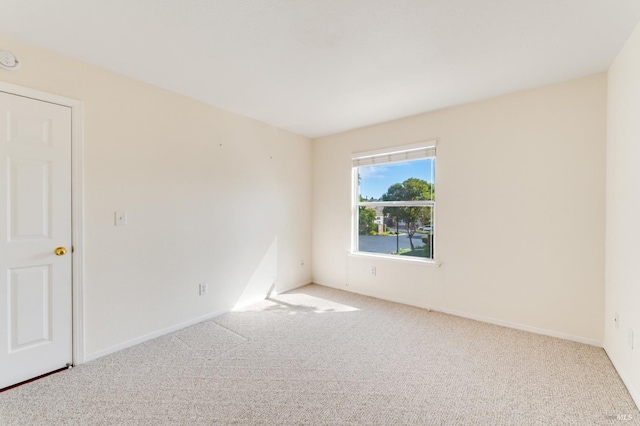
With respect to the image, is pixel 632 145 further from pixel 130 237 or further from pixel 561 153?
pixel 130 237

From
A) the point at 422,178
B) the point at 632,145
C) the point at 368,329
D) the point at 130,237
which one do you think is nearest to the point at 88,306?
the point at 130,237

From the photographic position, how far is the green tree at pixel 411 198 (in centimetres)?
368

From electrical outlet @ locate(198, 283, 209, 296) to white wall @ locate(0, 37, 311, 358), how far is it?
0.05 meters

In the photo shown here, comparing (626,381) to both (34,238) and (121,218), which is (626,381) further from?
(34,238)

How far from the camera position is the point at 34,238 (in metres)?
2.13

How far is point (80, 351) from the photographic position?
2328 millimetres

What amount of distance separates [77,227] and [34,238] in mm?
255

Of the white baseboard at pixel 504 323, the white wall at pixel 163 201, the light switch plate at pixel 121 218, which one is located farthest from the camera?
the white baseboard at pixel 504 323

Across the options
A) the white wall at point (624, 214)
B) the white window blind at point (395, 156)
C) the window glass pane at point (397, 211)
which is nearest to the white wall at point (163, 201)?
the white window blind at point (395, 156)

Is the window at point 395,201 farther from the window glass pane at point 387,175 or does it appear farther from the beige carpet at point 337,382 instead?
the beige carpet at point 337,382

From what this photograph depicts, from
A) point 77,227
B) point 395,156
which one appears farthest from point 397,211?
point 77,227

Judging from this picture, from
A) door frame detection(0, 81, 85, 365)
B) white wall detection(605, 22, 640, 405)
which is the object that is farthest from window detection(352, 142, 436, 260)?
door frame detection(0, 81, 85, 365)

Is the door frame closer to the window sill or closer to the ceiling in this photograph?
the ceiling

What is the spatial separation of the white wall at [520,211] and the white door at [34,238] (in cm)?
337
